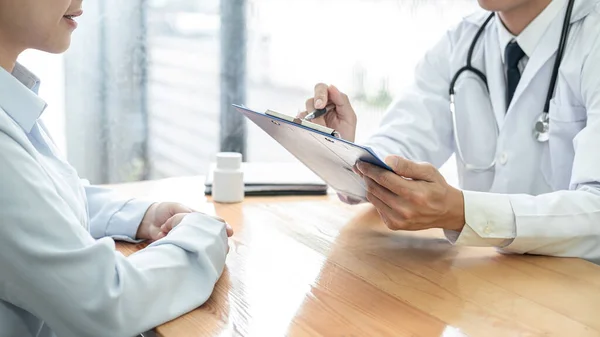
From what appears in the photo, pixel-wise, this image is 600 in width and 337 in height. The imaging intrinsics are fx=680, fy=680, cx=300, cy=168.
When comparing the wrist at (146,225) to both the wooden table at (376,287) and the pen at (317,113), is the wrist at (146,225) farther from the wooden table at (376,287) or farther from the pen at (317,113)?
the pen at (317,113)

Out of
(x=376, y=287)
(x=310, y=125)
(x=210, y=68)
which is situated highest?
(x=310, y=125)

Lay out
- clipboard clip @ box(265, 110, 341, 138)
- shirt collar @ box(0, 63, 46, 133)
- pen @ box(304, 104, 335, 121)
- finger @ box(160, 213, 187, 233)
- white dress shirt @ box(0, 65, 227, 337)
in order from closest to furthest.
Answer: white dress shirt @ box(0, 65, 227, 337)
shirt collar @ box(0, 63, 46, 133)
clipboard clip @ box(265, 110, 341, 138)
finger @ box(160, 213, 187, 233)
pen @ box(304, 104, 335, 121)

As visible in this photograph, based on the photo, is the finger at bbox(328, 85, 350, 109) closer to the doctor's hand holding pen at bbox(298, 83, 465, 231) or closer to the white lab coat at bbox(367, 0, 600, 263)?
the white lab coat at bbox(367, 0, 600, 263)

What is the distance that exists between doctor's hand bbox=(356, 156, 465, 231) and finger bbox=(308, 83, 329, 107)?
0.32m

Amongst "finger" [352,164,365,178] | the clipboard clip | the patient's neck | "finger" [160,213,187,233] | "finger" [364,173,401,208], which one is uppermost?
the patient's neck

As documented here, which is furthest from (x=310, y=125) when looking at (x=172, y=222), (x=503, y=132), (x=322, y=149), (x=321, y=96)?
(x=503, y=132)

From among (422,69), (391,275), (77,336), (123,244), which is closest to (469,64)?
(422,69)

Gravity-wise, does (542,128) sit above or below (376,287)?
above

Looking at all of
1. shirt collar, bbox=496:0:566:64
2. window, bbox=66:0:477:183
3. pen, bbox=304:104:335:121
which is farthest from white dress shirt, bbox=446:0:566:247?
window, bbox=66:0:477:183

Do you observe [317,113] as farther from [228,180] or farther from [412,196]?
[412,196]

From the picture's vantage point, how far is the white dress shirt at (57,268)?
2.63 feet

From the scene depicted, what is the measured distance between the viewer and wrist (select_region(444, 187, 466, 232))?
45.7 inches

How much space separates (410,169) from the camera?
112cm

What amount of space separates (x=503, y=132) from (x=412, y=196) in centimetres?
48
